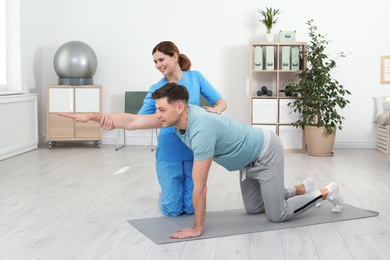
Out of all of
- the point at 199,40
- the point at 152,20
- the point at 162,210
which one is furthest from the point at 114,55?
the point at 162,210

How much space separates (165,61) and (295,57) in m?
3.41

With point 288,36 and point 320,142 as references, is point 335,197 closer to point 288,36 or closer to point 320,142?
point 320,142

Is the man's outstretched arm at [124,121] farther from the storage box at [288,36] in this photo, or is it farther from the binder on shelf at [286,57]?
the storage box at [288,36]

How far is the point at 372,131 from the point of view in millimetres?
6805

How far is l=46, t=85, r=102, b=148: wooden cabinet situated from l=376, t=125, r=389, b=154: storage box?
3279 mm

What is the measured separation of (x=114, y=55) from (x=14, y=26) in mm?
1244

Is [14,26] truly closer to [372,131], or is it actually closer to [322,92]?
[322,92]

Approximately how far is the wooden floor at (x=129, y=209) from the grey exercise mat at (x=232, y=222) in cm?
7

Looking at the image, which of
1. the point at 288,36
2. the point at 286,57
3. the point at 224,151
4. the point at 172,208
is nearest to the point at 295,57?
the point at 286,57

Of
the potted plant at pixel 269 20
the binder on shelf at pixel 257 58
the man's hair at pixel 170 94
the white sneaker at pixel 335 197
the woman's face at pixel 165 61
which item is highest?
the potted plant at pixel 269 20

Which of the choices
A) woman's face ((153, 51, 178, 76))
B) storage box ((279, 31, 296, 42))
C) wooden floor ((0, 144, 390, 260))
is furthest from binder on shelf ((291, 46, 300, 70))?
woman's face ((153, 51, 178, 76))

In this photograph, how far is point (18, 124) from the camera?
6125 mm

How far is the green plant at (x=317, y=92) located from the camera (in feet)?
20.2

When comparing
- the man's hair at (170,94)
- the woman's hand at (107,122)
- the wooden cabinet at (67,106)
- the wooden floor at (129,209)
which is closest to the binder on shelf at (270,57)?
the wooden floor at (129,209)
